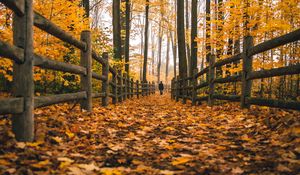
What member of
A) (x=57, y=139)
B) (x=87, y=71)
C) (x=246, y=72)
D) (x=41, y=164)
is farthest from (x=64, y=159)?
(x=246, y=72)

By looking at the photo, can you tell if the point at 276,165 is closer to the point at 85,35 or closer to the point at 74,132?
the point at 74,132

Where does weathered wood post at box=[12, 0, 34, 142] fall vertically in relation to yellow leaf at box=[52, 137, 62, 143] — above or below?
above

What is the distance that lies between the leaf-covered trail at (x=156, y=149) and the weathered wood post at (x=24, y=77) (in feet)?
0.40

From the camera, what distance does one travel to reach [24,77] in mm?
2742

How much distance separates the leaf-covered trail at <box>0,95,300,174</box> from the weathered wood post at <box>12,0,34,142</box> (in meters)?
0.12

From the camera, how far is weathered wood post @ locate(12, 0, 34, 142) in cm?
270

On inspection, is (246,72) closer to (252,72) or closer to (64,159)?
(252,72)

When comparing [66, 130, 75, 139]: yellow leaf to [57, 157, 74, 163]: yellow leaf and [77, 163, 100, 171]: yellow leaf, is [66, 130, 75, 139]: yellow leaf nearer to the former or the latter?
[57, 157, 74, 163]: yellow leaf

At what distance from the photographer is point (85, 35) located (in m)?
5.49

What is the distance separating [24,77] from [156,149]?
4.96ft

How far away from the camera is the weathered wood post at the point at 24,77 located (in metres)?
2.70

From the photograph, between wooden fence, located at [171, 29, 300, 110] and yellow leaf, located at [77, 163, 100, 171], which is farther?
wooden fence, located at [171, 29, 300, 110]

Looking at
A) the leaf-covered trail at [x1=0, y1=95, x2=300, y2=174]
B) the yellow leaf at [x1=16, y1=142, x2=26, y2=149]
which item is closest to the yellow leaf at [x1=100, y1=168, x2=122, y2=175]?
the leaf-covered trail at [x1=0, y1=95, x2=300, y2=174]

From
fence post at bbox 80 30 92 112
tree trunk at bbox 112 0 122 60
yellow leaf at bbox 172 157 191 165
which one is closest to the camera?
yellow leaf at bbox 172 157 191 165
